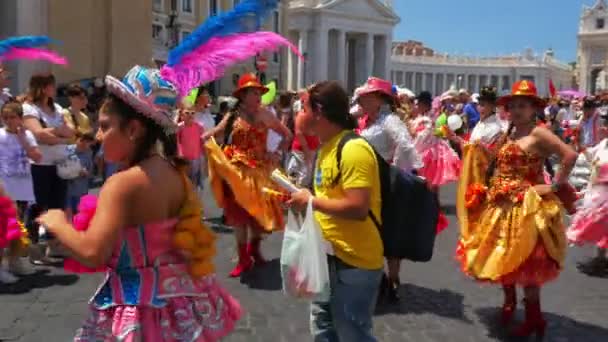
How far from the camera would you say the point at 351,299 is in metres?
3.36

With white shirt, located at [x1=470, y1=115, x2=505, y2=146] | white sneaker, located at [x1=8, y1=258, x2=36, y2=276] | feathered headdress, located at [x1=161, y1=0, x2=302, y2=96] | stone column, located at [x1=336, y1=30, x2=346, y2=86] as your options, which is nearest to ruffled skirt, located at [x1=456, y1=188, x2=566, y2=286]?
white shirt, located at [x1=470, y1=115, x2=505, y2=146]

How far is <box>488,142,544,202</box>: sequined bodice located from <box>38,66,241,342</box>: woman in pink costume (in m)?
2.92

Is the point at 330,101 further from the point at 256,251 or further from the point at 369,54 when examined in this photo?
the point at 369,54

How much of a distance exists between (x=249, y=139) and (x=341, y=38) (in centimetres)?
8420

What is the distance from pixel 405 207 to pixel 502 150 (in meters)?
1.41

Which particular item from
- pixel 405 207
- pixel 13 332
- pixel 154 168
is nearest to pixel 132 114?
pixel 154 168

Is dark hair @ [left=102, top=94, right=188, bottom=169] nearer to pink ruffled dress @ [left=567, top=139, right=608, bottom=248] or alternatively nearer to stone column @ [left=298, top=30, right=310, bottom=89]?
pink ruffled dress @ [left=567, top=139, right=608, bottom=248]

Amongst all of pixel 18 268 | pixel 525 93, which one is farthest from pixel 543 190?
pixel 18 268

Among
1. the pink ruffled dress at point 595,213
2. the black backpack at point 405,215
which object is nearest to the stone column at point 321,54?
the pink ruffled dress at point 595,213

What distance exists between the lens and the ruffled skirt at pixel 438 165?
10.1m

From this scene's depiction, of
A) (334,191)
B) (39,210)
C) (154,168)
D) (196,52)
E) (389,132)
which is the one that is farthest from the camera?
(39,210)

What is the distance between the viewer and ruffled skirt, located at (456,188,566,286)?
4.83 m

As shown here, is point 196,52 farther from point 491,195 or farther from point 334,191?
point 491,195

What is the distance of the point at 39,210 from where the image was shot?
7.54m
